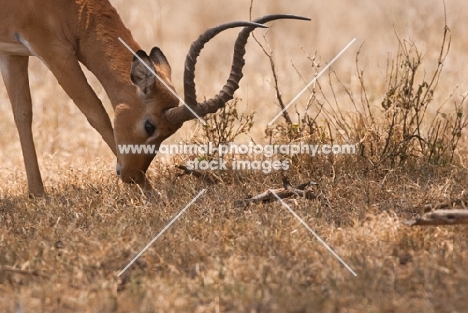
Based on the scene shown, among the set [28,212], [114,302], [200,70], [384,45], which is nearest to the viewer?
[114,302]

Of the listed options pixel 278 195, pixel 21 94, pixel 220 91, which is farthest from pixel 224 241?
pixel 21 94

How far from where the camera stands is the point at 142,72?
22.0ft

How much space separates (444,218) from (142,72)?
2601mm

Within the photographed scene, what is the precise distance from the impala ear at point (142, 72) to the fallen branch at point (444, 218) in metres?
2.35

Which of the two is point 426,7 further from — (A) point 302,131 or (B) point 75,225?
(B) point 75,225

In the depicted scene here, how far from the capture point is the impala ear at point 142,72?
263 inches

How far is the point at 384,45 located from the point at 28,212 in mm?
7966

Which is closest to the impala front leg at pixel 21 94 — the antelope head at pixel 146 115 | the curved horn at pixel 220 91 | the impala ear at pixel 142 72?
the antelope head at pixel 146 115

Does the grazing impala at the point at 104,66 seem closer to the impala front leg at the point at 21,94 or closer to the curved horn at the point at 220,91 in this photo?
the curved horn at the point at 220,91

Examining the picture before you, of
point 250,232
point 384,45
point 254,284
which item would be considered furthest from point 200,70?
point 254,284

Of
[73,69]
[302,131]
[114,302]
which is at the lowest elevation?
[114,302]

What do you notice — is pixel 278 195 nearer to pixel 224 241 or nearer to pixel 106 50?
pixel 224 241

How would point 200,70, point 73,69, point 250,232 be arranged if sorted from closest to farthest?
point 250,232 < point 73,69 < point 200,70

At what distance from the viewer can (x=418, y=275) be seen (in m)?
4.86
